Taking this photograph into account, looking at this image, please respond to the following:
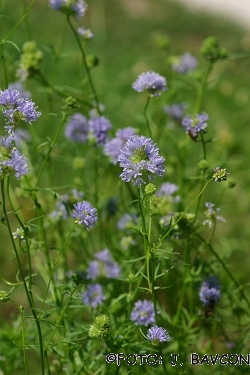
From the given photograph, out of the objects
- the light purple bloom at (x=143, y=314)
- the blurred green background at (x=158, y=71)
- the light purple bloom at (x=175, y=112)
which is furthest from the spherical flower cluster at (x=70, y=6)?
the light purple bloom at (x=143, y=314)

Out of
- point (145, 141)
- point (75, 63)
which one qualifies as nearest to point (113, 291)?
point (145, 141)

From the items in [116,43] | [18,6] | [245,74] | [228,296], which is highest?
[18,6]

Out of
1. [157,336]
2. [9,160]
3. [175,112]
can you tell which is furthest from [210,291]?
[175,112]

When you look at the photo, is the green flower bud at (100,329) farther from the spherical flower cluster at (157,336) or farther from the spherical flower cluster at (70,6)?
the spherical flower cluster at (70,6)

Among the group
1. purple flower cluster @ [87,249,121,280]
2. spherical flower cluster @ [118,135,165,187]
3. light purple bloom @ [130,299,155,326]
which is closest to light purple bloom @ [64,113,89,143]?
purple flower cluster @ [87,249,121,280]

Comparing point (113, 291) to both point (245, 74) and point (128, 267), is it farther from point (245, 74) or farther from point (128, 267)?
point (245, 74)
